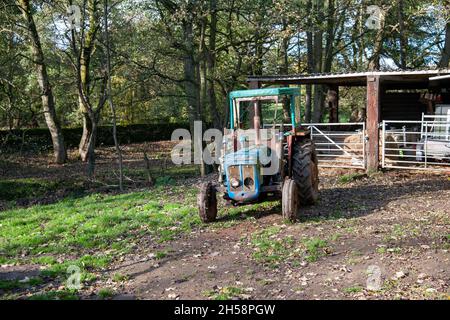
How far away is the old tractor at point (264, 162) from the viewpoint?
27.0ft

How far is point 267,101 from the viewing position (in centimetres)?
917

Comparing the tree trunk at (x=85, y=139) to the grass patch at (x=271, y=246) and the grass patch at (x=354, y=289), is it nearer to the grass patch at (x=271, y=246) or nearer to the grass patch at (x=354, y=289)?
the grass patch at (x=271, y=246)

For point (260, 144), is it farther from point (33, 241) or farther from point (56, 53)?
point (56, 53)

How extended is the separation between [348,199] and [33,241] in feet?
20.5

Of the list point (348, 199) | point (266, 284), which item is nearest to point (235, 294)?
point (266, 284)

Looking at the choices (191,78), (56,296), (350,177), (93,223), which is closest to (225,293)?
(56,296)

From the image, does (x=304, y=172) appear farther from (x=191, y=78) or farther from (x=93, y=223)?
(x=191, y=78)

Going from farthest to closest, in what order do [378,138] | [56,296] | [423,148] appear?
[423,148] → [378,138] → [56,296]

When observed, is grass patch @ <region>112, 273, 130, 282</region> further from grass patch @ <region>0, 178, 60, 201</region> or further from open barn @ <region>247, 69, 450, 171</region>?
open barn @ <region>247, 69, 450, 171</region>

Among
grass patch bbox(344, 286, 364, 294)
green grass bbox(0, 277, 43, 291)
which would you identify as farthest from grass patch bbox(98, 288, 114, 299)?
grass patch bbox(344, 286, 364, 294)

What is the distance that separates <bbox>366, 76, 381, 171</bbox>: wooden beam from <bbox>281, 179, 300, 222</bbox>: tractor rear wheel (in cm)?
631

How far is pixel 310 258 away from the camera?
21.1 ft

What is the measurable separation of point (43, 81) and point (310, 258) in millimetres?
16034

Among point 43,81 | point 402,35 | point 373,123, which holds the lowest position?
point 373,123
